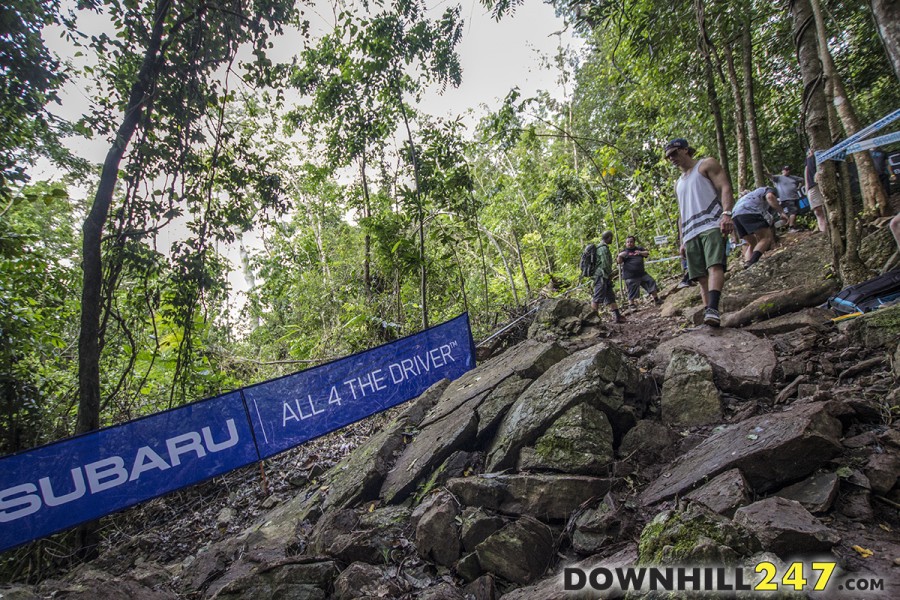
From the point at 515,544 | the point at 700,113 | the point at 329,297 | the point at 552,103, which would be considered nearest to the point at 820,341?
the point at 515,544

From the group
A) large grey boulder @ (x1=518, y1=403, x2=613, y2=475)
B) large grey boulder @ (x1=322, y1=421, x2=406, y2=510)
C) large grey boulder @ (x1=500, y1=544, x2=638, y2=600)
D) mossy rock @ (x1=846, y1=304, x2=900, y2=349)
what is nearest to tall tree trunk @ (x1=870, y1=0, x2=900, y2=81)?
mossy rock @ (x1=846, y1=304, x2=900, y2=349)

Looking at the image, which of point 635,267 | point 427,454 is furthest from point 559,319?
point 427,454

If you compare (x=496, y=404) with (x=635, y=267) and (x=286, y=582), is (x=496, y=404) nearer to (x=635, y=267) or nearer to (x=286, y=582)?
(x=286, y=582)

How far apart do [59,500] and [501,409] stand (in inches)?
163

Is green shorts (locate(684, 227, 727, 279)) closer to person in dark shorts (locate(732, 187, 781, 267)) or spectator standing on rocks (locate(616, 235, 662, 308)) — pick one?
person in dark shorts (locate(732, 187, 781, 267))

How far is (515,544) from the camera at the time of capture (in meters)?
2.29

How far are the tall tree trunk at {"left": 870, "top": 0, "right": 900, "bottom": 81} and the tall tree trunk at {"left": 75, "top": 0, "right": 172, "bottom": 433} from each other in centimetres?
668

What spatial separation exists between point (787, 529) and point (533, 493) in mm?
1286

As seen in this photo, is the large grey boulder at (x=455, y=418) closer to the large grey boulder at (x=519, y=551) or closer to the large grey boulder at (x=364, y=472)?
the large grey boulder at (x=364, y=472)

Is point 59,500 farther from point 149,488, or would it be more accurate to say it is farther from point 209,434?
point 209,434

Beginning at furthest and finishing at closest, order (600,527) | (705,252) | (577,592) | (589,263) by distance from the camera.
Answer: (589,263) < (705,252) < (600,527) < (577,592)

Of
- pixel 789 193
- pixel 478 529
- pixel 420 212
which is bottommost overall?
pixel 478 529

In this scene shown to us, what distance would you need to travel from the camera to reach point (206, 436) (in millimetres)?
4500

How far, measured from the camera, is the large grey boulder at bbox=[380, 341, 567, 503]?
346 cm
